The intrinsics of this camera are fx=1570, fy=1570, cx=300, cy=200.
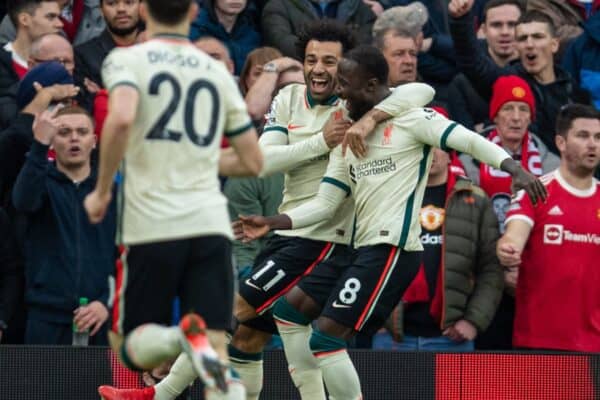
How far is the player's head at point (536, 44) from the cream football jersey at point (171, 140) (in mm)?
5981

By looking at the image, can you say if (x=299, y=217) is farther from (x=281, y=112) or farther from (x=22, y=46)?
(x=22, y=46)

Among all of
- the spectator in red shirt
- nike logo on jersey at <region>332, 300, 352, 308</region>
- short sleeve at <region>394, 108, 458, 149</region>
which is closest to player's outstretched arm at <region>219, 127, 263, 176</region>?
nike logo on jersey at <region>332, 300, 352, 308</region>

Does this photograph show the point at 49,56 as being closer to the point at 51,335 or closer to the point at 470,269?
the point at 51,335

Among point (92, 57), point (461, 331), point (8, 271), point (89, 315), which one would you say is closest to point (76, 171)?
point (8, 271)

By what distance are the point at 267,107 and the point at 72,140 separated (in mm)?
1743

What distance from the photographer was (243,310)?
34.7 ft

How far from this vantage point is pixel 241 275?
1155 centimetres

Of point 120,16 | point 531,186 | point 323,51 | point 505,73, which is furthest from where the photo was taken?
point 505,73

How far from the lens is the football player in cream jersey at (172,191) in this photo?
764 cm

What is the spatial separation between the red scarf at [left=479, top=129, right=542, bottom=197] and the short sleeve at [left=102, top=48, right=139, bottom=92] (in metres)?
5.35

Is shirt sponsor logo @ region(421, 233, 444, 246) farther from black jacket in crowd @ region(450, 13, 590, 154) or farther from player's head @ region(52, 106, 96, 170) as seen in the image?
player's head @ region(52, 106, 96, 170)

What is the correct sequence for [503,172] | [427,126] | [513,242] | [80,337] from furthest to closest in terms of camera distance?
[503,172] < [513,242] < [80,337] < [427,126]

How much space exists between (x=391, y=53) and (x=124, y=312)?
5.22 metres

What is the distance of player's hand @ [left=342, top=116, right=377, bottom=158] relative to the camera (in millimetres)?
9836
